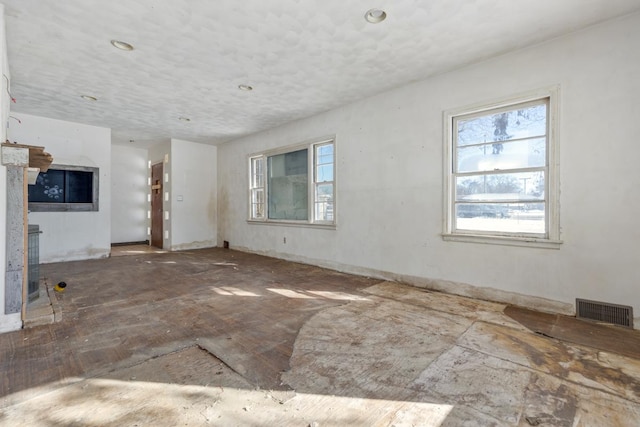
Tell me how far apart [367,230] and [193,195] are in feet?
17.4

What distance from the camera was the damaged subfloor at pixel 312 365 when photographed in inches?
67.0

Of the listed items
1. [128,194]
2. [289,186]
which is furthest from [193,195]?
[289,186]

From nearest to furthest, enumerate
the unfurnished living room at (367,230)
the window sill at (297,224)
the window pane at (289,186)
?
the unfurnished living room at (367,230)
the window sill at (297,224)
the window pane at (289,186)

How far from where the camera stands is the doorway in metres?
8.32

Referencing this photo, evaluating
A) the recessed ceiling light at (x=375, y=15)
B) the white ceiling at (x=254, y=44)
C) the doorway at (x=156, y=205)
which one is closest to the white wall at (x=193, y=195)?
the doorway at (x=156, y=205)

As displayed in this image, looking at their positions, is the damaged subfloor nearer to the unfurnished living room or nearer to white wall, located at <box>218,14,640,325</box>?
the unfurnished living room

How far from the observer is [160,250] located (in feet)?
26.0

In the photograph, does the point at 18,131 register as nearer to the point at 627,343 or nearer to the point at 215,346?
the point at 215,346

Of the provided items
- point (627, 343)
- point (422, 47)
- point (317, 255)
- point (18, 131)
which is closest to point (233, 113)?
point (317, 255)

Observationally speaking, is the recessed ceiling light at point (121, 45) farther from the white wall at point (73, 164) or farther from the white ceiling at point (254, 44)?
→ the white wall at point (73, 164)

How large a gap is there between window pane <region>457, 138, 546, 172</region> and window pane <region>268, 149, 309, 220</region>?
312 cm

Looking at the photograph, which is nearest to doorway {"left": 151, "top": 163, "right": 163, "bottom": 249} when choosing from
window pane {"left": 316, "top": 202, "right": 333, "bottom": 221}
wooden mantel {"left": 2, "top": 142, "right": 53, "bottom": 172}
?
wooden mantel {"left": 2, "top": 142, "right": 53, "bottom": 172}

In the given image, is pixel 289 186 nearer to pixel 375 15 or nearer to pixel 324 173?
pixel 324 173

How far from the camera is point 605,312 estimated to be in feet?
9.86
